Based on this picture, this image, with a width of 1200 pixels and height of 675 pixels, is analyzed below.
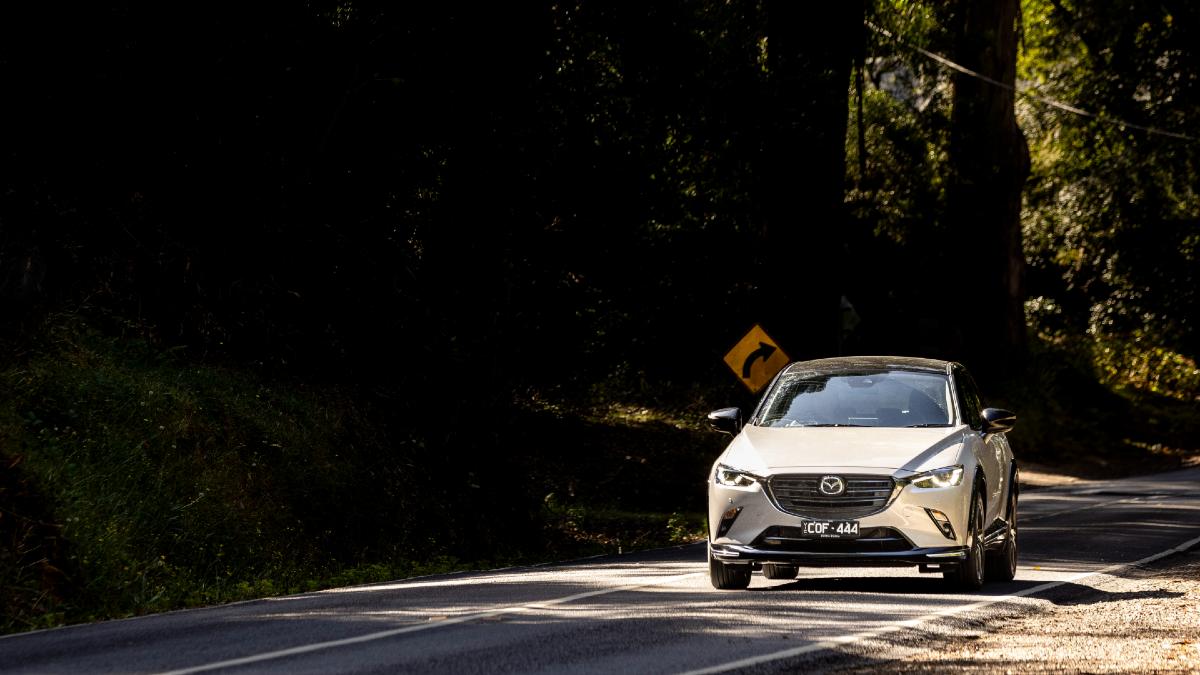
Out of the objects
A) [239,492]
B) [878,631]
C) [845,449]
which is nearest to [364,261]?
[239,492]

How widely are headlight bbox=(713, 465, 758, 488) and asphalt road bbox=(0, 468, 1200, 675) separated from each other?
80 centimetres

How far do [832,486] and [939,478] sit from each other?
765 millimetres

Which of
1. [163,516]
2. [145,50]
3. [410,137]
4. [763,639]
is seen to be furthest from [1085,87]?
[763,639]

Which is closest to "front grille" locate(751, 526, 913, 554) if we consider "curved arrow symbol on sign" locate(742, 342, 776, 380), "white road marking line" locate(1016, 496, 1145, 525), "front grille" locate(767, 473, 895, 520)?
"front grille" locate(767, 473, 895, 520)

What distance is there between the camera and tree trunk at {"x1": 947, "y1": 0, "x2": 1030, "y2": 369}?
36.7 metres

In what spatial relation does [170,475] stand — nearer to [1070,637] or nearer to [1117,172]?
[1070,637]

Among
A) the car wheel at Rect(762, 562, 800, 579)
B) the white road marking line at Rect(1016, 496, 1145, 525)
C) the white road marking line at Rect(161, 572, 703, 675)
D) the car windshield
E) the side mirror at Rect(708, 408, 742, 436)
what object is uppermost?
the car windshield

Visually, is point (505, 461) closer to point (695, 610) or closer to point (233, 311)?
point (233, 311)

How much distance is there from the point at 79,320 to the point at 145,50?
9.77ft

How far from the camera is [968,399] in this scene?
13805mm

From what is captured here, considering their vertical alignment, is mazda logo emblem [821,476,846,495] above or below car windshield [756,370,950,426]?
below

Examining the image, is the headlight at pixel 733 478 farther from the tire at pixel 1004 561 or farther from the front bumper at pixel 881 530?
the tire at pixel 1004 561

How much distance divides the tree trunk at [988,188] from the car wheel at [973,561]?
76.7 feet

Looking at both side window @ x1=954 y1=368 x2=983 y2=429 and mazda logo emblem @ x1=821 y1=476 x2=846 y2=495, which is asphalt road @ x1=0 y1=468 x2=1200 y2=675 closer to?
mazda logo emblem @ x1=821 y1=476 x2=846 y2=495
